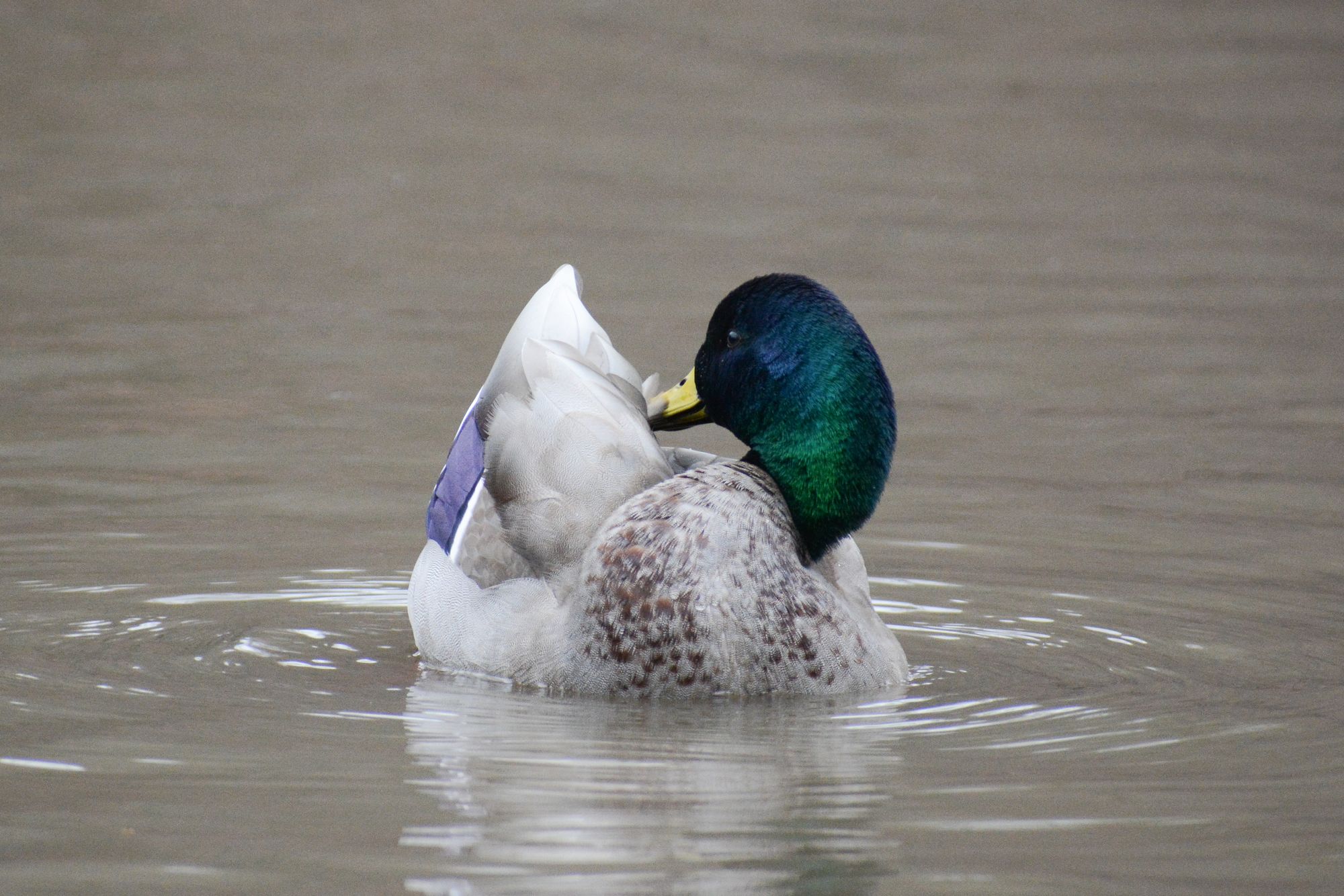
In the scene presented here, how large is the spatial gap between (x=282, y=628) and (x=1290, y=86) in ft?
43.7

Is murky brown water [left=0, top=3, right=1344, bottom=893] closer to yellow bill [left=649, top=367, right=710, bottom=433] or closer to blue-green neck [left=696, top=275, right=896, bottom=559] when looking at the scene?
blue-green neck [left=696, top=275, right=896, bottom=559]

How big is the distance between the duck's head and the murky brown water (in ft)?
1.98

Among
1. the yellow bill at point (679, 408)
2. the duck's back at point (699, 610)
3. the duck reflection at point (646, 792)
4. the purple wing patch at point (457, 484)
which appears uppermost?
the yellow bill at point (679, 408)

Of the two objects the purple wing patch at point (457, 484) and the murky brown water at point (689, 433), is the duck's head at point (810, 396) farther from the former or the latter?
the purple wing patch at point (457, 484)

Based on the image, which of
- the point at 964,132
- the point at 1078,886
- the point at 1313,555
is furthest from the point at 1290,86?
the point at 1078,886

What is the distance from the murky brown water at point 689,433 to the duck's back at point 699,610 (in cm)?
12

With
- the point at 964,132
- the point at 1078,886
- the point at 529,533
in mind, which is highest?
the point at 964,132

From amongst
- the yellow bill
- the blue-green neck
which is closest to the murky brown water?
the blue-green neck

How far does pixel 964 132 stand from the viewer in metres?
16.5

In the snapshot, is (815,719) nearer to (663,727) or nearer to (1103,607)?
(663,727)

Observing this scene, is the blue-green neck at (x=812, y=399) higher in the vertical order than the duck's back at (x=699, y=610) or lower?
higher

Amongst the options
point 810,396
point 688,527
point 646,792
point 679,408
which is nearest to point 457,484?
point 679,408

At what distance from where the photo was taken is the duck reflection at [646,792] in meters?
4.54

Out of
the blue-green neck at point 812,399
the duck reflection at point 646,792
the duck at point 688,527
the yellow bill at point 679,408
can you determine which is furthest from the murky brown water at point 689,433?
the yellow bill at point 679,408
